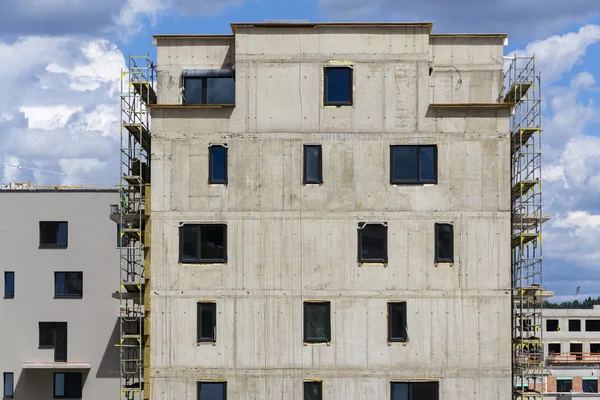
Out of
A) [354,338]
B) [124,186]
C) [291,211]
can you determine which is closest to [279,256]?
[291,211]

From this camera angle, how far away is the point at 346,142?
40281 mm

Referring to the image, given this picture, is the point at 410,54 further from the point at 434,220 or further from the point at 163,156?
the point at 163,156

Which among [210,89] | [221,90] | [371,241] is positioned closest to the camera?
[371,241]

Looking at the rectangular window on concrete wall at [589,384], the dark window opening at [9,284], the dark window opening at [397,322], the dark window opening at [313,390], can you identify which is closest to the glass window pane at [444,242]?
the dark window opening at [397,322]

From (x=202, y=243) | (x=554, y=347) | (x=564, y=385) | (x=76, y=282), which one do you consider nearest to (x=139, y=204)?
(x=202, y=243)

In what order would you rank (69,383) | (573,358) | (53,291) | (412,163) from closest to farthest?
(412,163), (69,383), (53,291), (573,358)

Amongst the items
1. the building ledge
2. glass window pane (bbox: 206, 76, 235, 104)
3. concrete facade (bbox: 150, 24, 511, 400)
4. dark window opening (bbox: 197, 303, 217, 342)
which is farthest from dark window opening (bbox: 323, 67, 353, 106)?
the building ledge

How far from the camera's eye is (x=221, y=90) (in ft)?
137

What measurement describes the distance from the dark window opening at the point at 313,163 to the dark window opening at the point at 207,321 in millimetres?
6731

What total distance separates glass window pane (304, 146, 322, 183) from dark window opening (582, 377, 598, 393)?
8847 centimetres

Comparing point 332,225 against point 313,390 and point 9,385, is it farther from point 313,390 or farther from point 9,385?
point 9,385

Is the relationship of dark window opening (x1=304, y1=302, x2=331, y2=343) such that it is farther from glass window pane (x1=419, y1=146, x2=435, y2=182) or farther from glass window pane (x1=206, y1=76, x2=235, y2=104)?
glass window pane (x1=206, y1=76, x2=235, y2=104)

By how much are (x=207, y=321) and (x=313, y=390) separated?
530 centimetres

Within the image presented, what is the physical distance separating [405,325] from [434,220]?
4571 mm
